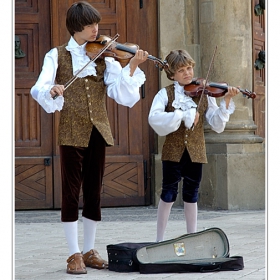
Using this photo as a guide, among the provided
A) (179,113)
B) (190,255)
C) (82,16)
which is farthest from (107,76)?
(190,255)

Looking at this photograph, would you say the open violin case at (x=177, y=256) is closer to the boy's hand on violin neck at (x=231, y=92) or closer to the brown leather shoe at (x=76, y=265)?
the brown leather shoe at (x=76, y=265)

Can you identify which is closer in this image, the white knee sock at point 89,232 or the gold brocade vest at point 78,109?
the gold brocade vest at point 78,109

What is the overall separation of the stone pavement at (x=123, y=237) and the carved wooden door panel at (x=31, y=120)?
0.27 metres

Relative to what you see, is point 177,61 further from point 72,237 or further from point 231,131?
point 231,131

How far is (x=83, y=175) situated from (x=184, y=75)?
107 cm

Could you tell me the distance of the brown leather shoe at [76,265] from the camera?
14.5ft

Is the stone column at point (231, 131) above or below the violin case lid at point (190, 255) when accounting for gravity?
above

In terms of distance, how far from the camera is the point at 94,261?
463cm

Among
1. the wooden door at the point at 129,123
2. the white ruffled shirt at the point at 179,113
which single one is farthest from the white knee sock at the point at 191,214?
the wooden door at the point at 129,123
